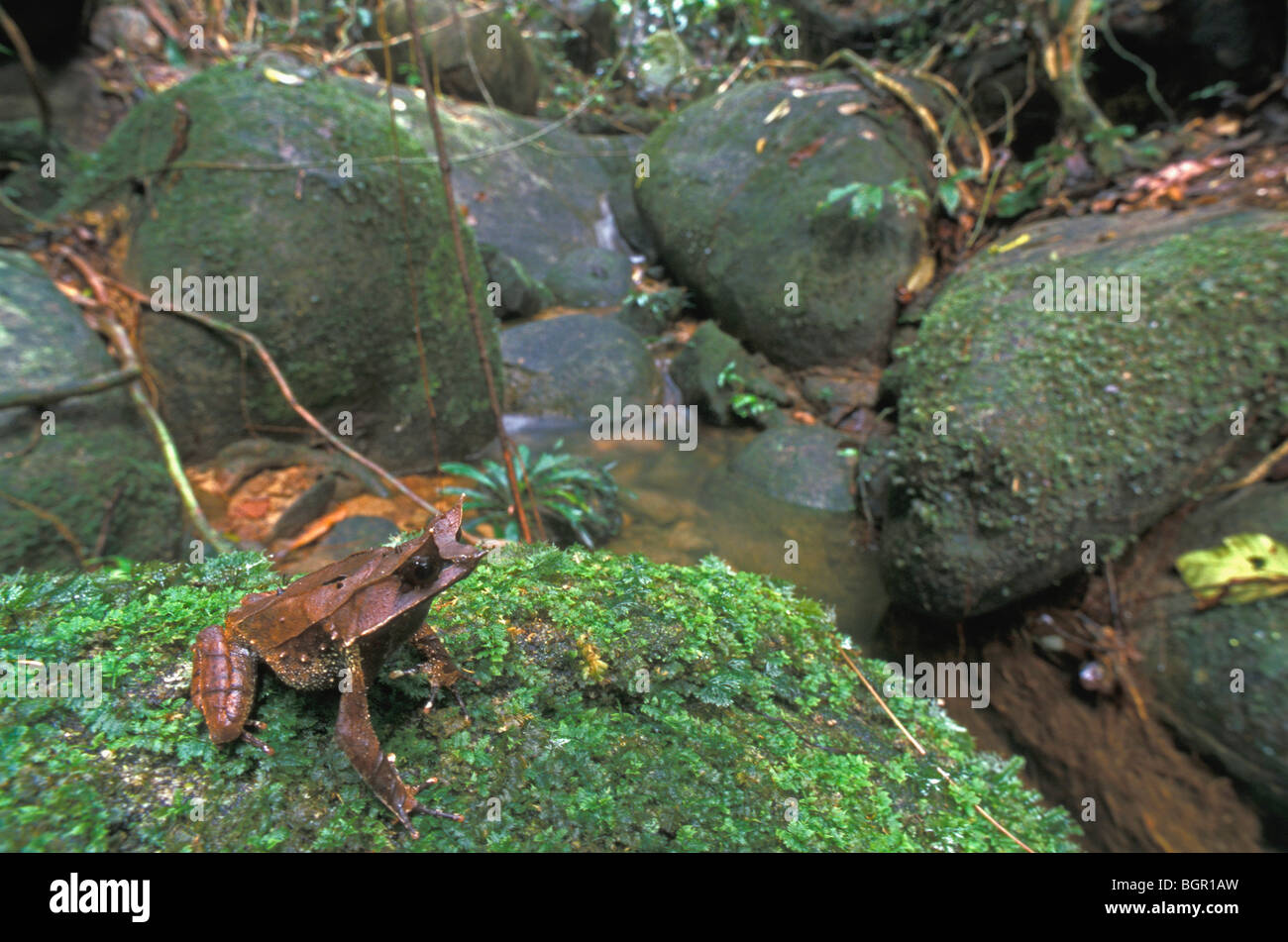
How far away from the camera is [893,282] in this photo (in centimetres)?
820

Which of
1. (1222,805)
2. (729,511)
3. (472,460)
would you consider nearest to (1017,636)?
(1222,805)

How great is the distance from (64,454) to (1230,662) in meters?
6.84

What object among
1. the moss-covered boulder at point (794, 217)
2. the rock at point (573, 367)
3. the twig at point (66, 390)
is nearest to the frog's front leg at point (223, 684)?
the twig at point (66, 390)

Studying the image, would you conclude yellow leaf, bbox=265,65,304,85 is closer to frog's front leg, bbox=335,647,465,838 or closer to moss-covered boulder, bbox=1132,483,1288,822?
frog's front leg, bbox=335,647,465,838

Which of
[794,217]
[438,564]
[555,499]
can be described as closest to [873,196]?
[794,217]

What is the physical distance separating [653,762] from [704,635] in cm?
49

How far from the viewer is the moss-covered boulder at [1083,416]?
4078mm

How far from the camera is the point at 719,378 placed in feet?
26.5

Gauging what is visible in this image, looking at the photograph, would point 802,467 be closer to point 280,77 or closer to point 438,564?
point 438,564

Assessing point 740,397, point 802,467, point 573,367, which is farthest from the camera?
point 573,367

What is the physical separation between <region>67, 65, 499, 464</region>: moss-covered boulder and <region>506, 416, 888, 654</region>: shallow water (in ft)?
7.58

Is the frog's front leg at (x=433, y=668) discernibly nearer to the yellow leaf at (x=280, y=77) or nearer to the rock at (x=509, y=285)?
the yellow leaf at (x=280, y=77)

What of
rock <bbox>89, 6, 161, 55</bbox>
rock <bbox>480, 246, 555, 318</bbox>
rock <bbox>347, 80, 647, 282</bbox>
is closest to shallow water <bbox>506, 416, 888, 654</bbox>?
rock <bbox>480, 246, 555, 318</bbox>

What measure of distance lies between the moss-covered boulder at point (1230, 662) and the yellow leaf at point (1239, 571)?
49mm
